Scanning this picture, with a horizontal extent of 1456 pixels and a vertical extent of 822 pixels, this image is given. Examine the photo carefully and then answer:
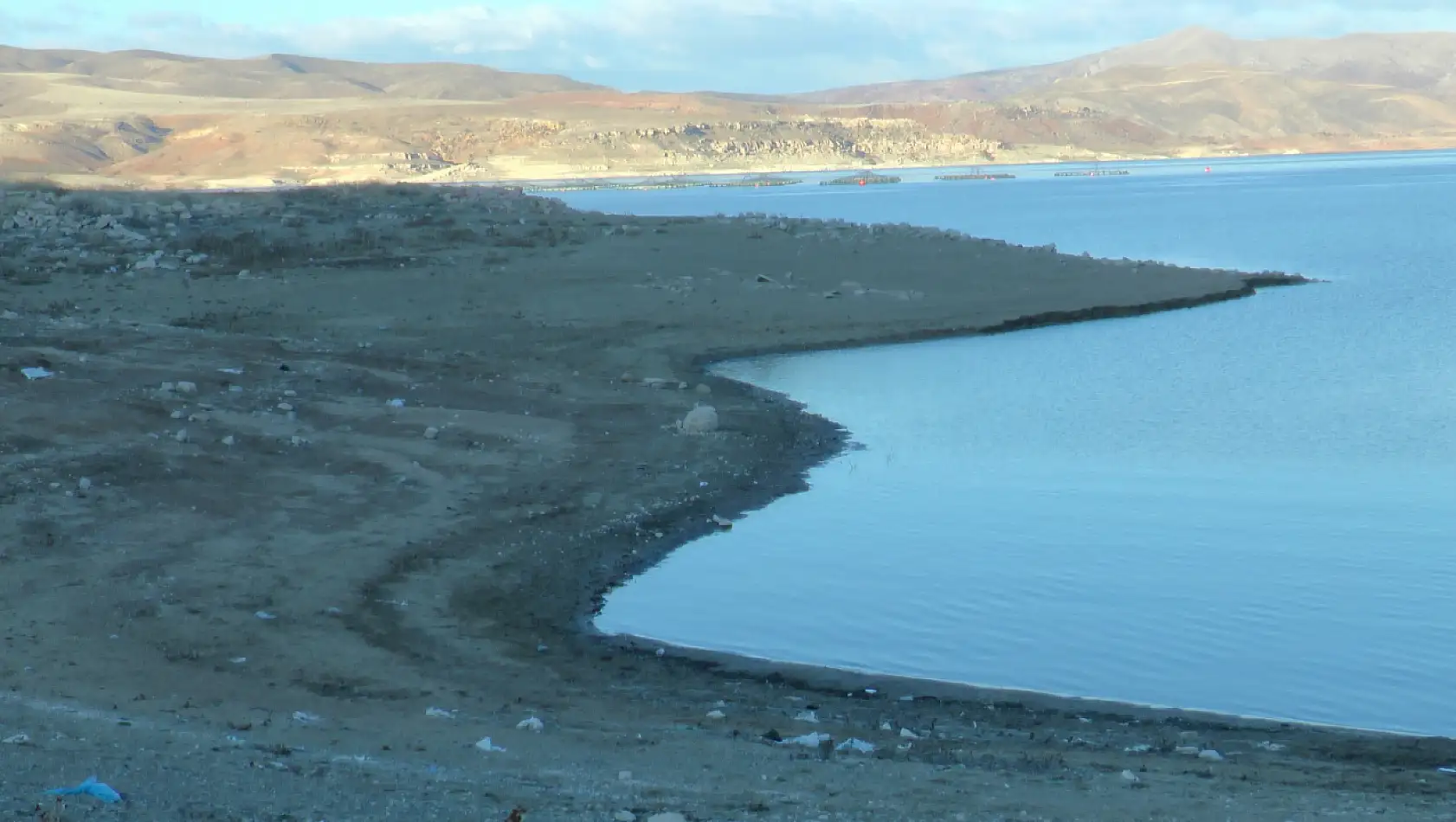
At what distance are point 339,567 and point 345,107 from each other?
168 metres

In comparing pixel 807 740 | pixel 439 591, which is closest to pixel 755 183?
pixel 439 591

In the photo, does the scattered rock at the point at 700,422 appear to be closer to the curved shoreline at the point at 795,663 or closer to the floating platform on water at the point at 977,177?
the curved shoreline at the point at 795,663

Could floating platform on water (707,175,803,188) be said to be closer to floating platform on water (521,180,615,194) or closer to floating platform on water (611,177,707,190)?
floating platform on water (611,177,707,190)

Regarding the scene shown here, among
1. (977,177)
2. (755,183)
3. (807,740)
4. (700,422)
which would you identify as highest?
(977,177)

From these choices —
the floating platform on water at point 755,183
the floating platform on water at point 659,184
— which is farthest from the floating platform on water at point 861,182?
the floating platform on water at point 659,184

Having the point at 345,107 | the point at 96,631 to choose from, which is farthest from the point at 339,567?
the point at 345,107

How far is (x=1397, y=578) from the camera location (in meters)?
12.2

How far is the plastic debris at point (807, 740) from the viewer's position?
8.07 metres

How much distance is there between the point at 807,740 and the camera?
26.7ft

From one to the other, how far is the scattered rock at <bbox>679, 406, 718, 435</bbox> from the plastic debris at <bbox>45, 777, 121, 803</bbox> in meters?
11.7

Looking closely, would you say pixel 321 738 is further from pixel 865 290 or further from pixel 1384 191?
pixel 1384 191

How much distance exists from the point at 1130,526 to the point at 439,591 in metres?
6.14

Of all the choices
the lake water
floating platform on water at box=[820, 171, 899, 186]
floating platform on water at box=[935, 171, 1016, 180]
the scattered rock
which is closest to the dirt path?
the scattered rock

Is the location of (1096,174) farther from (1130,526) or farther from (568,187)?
(1130,526)
